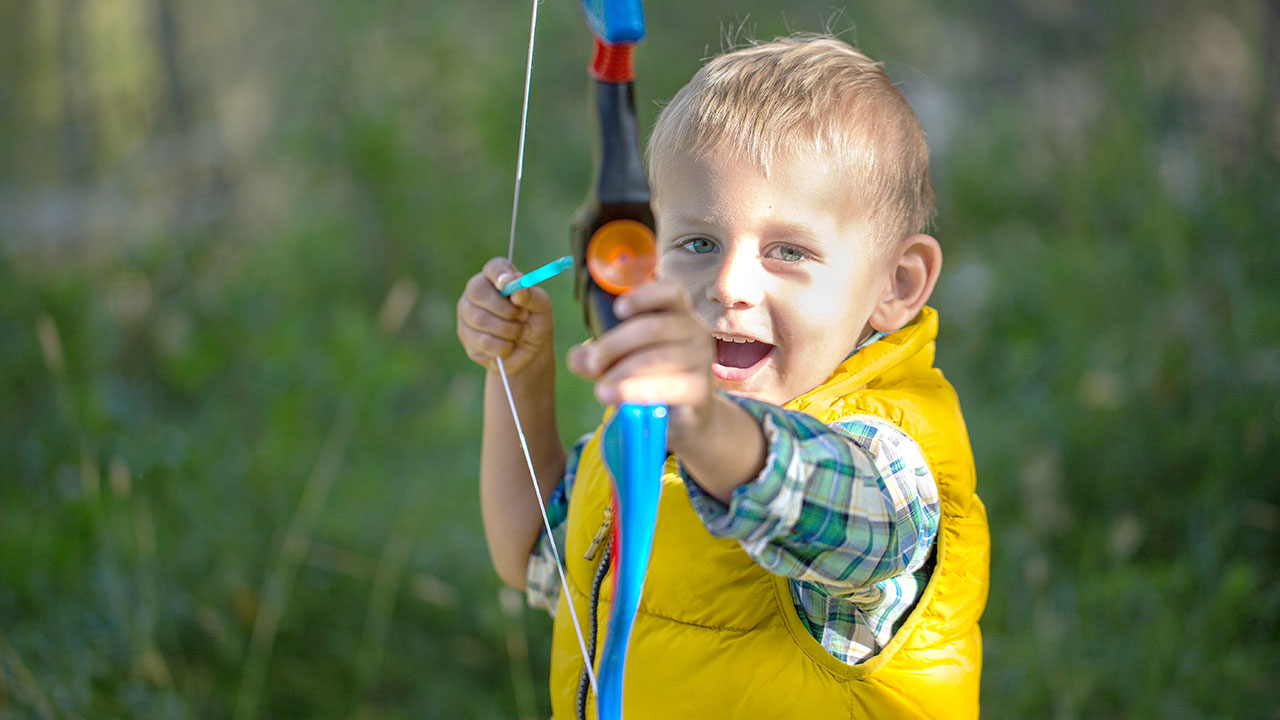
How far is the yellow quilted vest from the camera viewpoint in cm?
97

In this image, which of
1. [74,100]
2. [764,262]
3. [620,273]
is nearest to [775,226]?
[764,262]

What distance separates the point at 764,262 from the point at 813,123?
0.47 feet

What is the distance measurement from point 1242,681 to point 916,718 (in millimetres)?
1263

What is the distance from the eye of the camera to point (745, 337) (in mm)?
1023

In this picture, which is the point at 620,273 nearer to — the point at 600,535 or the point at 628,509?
the point at 628,509

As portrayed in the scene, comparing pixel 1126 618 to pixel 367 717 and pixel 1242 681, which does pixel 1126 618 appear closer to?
pixel 1242 681

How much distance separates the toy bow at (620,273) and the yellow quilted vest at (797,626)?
0.18 metres

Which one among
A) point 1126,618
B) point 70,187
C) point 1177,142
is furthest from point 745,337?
point 70,187

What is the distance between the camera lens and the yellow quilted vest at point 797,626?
0.97 m

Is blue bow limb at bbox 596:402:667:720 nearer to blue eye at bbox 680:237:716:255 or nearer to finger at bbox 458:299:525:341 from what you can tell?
blue eye at bbox 680:237:716:255

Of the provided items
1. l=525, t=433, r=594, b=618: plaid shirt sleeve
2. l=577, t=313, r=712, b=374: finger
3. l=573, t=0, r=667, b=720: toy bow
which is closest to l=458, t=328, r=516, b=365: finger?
l=525, t=433, r=594, b=618: plaid shirt sleeve

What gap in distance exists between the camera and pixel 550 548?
129cm

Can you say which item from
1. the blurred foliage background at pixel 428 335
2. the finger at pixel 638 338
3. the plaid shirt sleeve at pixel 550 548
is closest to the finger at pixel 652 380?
the finger at pixel 638 338

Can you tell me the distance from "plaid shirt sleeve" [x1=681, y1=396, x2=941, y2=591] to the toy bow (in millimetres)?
50
